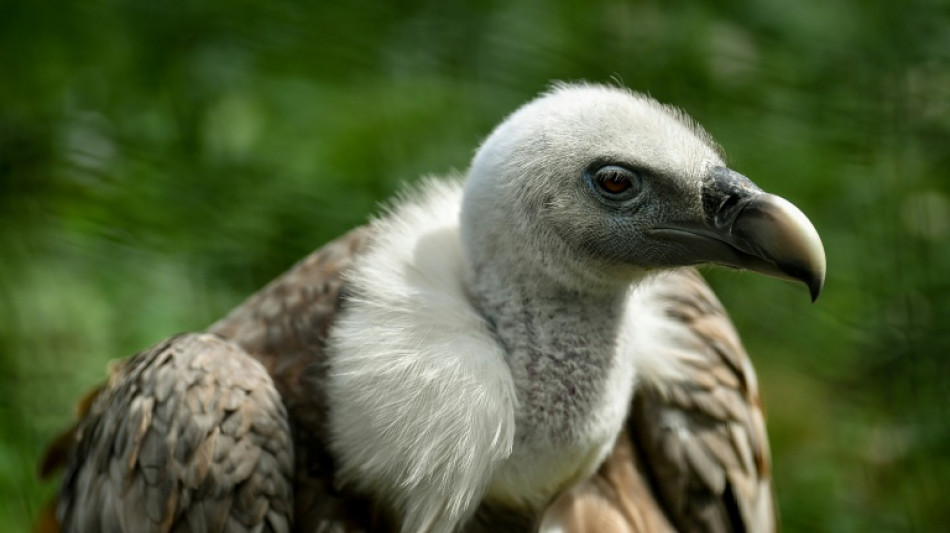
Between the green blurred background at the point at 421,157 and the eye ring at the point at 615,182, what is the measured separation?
163 centimetres

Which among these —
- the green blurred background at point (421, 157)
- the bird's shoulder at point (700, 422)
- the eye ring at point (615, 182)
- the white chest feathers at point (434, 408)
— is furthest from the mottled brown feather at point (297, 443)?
the green blurred background at point (421, 157)

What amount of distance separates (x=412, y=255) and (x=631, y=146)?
437 mm

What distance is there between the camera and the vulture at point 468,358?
2342 millimetres

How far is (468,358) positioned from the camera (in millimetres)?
2367

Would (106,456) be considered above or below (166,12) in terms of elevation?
below

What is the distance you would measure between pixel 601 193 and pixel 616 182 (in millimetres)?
33

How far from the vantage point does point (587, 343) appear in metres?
2.42

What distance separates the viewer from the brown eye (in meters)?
2.35

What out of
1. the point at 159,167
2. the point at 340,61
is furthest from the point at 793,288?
the point at 159,167

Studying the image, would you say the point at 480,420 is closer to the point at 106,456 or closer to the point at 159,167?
the point at 106,456

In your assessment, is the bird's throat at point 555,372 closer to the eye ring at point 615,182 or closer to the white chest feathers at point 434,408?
the white chest feathers at point 434,408

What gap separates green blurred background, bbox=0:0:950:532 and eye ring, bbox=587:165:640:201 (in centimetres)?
163

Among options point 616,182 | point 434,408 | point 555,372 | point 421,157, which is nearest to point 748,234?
point 616,182

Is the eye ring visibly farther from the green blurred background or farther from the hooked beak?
the green blurred background
